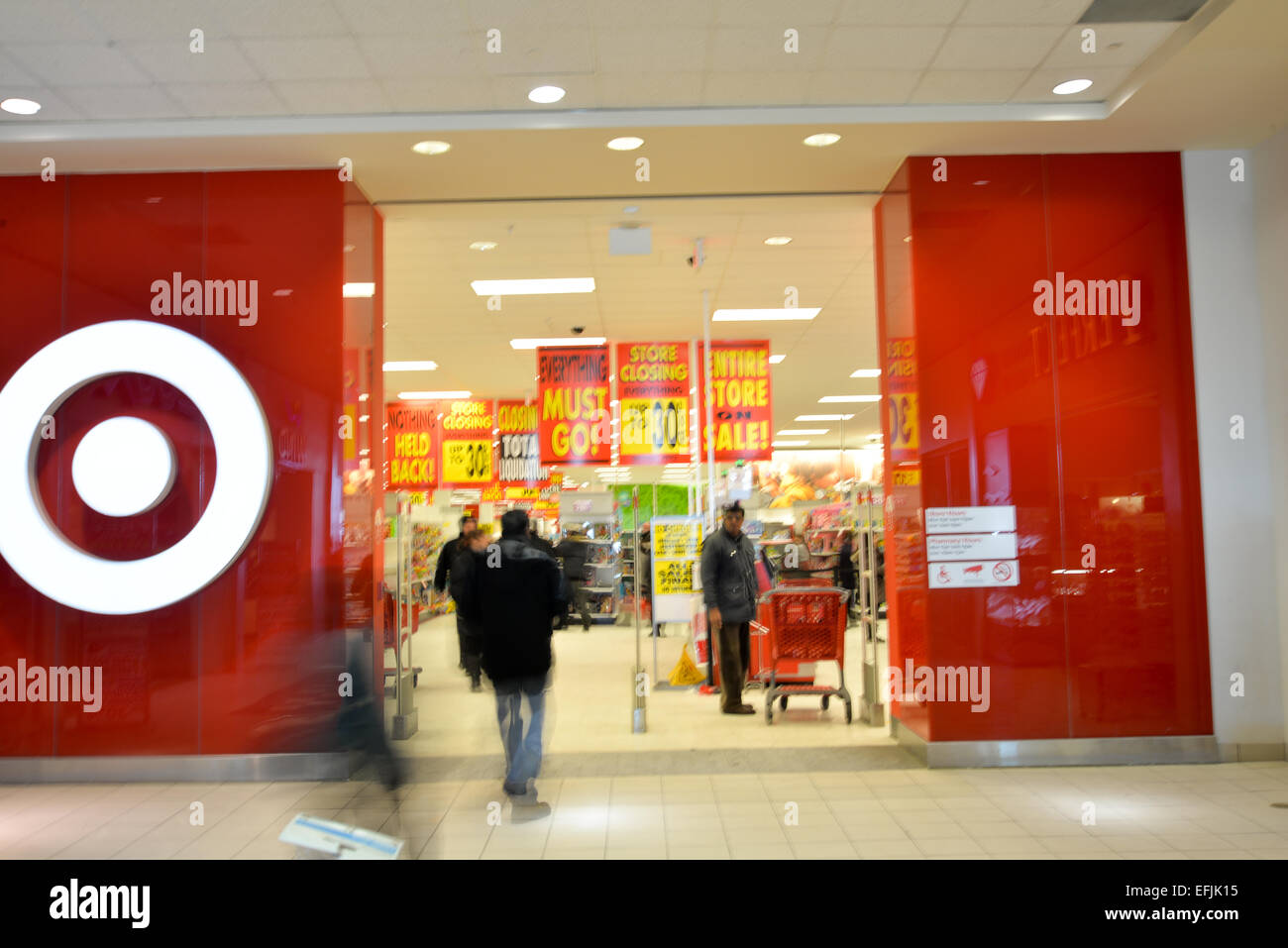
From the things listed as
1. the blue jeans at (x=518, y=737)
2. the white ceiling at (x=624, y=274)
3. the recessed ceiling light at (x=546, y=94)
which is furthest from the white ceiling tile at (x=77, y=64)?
the blue jeans at (x=518, y=737)

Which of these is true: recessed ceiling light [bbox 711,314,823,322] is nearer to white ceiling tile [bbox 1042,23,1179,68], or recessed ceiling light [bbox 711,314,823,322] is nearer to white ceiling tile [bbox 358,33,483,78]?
white ceiling tile [bbox 1042,23,1179,68]

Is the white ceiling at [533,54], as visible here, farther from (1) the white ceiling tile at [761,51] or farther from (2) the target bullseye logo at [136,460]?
(2) the target bullseye logo at [136,460]

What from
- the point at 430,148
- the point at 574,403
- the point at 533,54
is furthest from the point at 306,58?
the point at 574,403

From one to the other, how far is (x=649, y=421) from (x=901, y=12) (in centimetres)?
713

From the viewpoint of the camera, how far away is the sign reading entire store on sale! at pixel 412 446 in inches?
638

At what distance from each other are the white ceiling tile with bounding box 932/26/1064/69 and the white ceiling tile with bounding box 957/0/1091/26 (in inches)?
2.5

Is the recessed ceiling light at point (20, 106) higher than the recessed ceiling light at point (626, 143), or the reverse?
the recessed ceiling light at point (20, 106)

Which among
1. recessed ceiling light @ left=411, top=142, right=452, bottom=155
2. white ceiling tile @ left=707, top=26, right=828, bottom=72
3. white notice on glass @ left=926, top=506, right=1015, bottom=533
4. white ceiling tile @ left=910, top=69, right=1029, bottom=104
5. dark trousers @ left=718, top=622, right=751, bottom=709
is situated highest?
white ceiling tile @ left=910, top=69, right=1029, bottom=104

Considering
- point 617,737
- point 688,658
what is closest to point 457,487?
point 688,658

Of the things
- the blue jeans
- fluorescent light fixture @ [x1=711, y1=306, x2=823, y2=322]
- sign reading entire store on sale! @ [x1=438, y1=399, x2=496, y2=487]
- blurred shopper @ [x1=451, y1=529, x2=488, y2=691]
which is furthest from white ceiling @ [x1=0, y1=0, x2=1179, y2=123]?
sign reading entire store on sale! @ [x1=438, y1=399, x2=496, y2=487]

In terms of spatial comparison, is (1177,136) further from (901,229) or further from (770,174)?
(770,174)

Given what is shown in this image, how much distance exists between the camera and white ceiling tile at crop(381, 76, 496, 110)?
543 centimetres

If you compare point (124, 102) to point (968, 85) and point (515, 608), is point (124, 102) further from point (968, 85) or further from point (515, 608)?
point (968, 85)

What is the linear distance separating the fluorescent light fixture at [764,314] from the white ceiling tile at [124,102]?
660 cm
